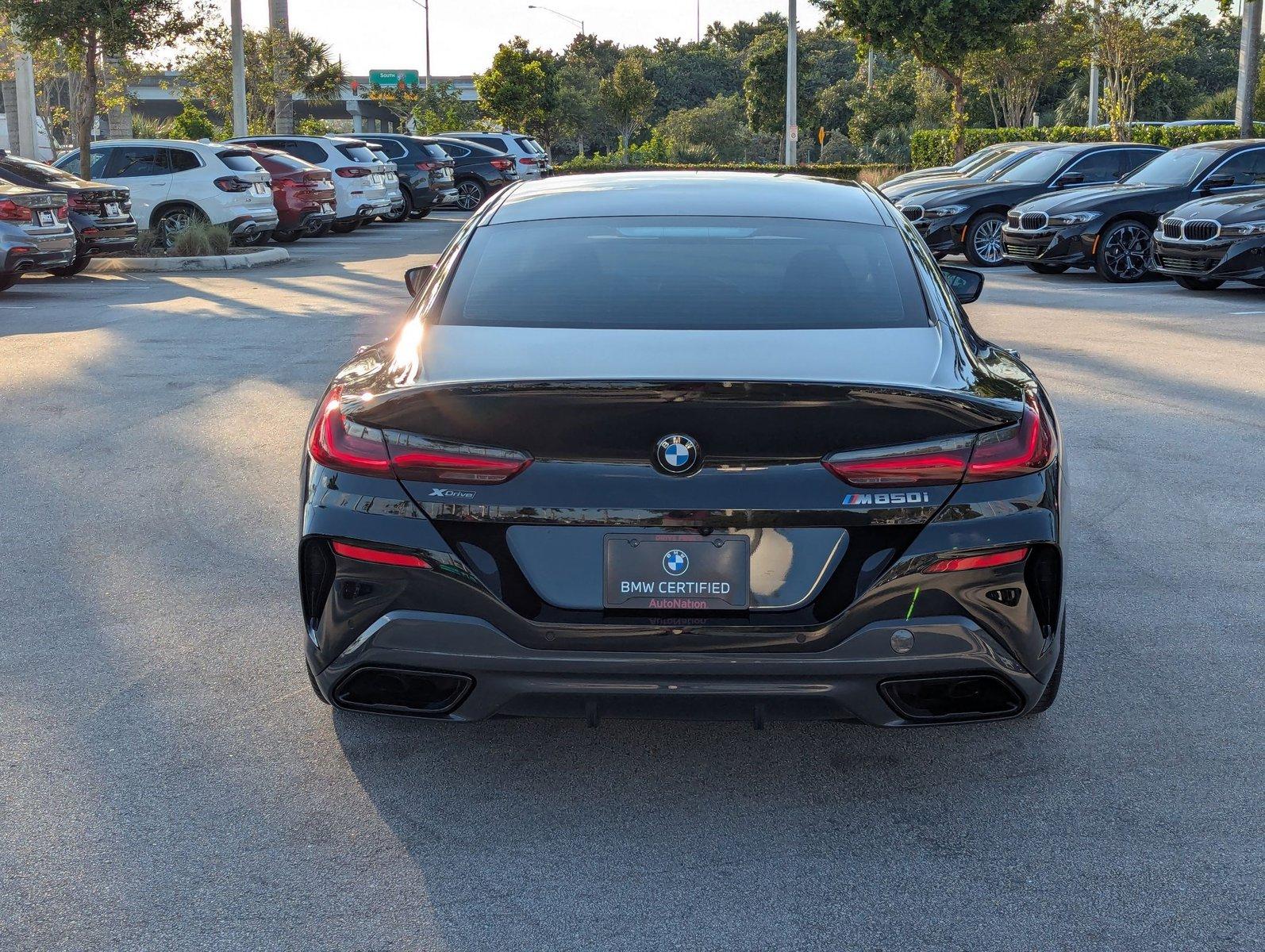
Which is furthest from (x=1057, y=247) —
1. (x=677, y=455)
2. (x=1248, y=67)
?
(x=677, y=455)

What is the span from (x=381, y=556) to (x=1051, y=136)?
40.4 m

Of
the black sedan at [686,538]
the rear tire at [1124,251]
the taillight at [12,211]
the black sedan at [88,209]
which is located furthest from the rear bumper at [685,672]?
the black sedan at [88,209]

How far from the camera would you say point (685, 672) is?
3.37 metres

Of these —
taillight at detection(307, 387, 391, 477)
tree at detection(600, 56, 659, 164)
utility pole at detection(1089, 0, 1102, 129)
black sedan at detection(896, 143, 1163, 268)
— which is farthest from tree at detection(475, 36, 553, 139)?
taillight at detection(307, 387, 391, 477)

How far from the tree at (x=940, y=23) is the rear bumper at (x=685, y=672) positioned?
113ft

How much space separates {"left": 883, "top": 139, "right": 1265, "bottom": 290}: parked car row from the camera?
15.3 metres

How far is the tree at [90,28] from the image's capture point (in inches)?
874

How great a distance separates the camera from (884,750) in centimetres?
418

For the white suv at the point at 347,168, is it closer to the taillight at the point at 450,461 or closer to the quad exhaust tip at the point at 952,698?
the taillight at the point at 450,461

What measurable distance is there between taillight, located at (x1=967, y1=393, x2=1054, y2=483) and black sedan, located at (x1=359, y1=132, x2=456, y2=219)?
27359 mm

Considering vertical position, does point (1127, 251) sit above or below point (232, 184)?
below

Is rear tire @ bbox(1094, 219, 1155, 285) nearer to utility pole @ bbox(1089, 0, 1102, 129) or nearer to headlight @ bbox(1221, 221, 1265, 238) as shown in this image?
headlight @ bbox(1221, 221, 1265, 238)

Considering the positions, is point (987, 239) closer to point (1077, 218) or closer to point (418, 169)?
point (1077, 218)

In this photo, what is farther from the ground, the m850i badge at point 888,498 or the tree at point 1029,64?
the tree at point 1029,64
